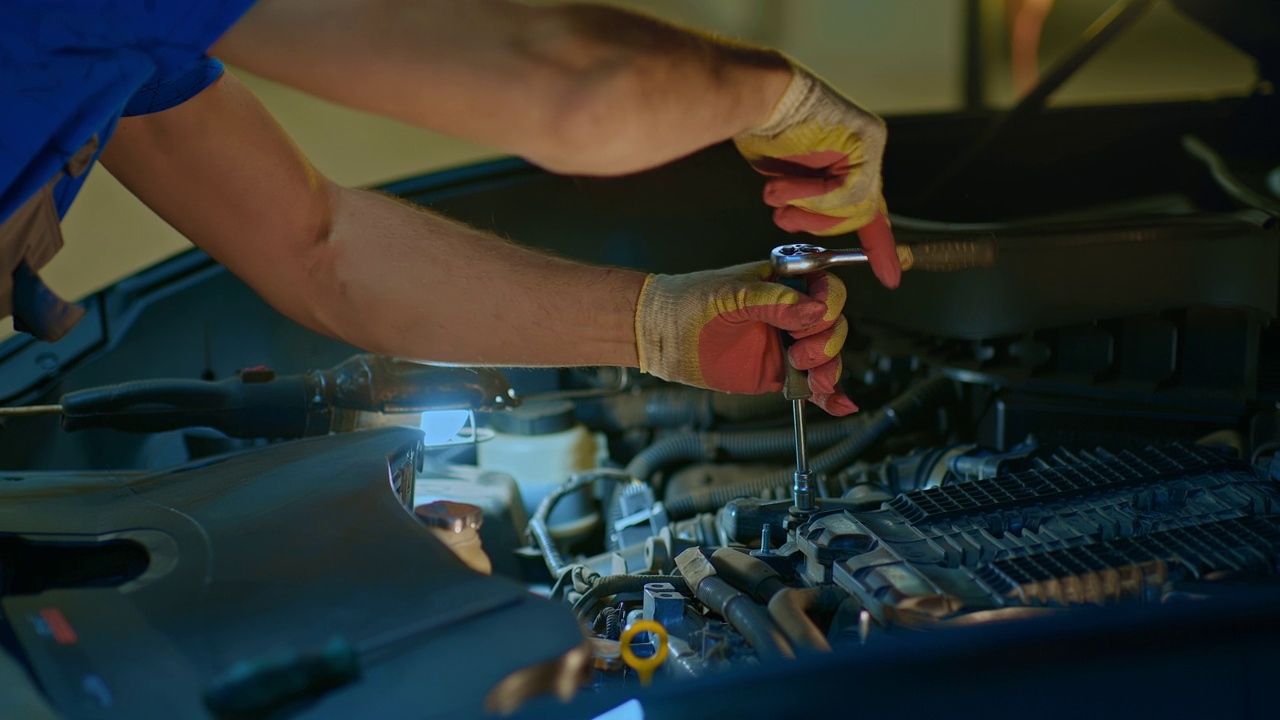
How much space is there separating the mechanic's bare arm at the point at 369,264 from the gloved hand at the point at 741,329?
0.16 ft

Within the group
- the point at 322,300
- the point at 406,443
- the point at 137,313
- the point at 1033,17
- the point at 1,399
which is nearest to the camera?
the point at 406,443

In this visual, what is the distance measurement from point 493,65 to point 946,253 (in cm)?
58

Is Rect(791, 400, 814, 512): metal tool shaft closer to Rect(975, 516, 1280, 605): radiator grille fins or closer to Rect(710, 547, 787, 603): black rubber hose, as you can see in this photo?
Rect(710, 547, 787, 603): black rubber hose

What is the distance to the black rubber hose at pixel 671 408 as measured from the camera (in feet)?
5.74

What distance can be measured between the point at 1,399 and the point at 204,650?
3.00 ft

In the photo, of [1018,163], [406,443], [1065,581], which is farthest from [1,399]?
[1018,163]

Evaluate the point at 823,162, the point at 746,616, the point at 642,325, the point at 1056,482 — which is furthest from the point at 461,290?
the point at 1056,482

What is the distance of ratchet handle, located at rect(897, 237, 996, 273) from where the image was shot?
1.15 m

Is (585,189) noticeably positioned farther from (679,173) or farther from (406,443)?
(406,443)

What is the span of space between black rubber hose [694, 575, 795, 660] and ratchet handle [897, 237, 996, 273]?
1.46 ft

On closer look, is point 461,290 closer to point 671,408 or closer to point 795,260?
point 795,260

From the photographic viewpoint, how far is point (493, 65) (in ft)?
2.90

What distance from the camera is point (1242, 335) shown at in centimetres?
128

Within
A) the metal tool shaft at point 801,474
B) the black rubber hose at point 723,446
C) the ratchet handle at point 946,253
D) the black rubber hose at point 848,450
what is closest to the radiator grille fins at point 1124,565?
the metal tool shaft at point 801,474
